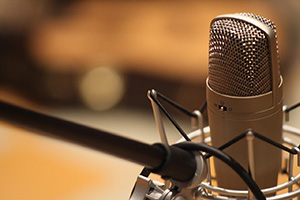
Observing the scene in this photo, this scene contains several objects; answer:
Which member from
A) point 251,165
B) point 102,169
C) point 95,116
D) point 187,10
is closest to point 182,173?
point 251,165

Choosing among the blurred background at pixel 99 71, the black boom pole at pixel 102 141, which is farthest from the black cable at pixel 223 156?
the blurred background at pixel 99 71

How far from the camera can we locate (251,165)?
36 centimetres

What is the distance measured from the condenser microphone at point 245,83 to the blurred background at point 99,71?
1.22 ft

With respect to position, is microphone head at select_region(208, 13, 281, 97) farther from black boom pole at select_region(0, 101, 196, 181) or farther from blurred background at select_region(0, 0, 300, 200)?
blurred background at select_region(0, 0, 300, 200)

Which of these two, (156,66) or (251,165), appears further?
(156,66)

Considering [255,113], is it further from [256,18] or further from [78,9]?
[78,9]

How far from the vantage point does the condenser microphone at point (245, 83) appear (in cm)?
38

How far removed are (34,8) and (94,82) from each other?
0.28m

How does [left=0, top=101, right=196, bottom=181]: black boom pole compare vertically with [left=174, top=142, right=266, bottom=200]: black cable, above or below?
above

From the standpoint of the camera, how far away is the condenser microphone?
0.38 metres

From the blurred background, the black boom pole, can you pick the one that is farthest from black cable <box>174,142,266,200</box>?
the blurred background

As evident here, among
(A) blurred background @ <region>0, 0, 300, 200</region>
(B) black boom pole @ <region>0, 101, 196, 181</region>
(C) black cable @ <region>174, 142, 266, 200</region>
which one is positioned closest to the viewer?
(B) black boom pole @ <region>0, 101, 196, 181</region>

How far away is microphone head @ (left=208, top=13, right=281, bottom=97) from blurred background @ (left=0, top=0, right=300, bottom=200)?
0.41 metres

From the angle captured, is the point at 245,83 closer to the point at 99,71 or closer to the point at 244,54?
the point at 244,54
